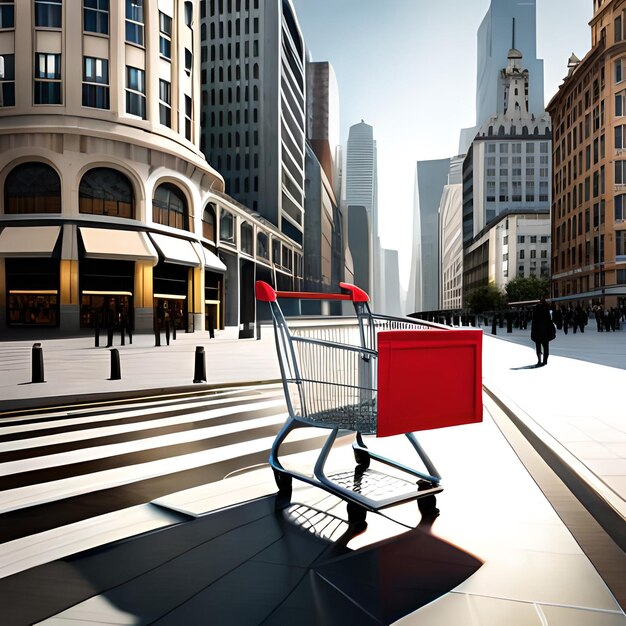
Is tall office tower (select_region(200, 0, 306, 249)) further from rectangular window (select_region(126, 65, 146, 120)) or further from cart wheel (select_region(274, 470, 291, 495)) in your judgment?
cart wheel (select_region(274, 470, 291, 495))

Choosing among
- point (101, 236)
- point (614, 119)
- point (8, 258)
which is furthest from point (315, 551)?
point (614, 119)

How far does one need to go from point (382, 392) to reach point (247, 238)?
2084 inches

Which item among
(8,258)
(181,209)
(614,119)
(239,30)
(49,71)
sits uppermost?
(239,30)

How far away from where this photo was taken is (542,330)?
1442 centimetres

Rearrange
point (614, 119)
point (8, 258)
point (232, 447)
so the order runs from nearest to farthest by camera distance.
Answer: point (232, 447) → point (8, 258) → point (614, 119)

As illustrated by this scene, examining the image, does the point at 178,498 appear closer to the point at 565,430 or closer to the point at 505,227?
the point at 565,430

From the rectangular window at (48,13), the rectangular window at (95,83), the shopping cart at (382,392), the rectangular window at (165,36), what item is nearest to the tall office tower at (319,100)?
the rectangular window at (165,36)

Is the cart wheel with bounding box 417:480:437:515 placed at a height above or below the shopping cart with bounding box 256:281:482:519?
below

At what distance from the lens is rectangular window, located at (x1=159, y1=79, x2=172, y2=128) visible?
3769 cm

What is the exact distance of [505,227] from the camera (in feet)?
366

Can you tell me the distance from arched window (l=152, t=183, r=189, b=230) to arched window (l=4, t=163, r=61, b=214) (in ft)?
19.9

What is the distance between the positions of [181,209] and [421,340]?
127ft

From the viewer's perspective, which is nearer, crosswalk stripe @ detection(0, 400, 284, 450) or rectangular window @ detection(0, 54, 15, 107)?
crosswalk stripe @ detection(0, 400, 284, 450)

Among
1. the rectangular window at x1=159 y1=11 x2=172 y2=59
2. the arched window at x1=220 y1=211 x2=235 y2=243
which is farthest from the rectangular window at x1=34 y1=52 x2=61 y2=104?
the arched window at x1=220 y1=211 x2=235 y2=243
